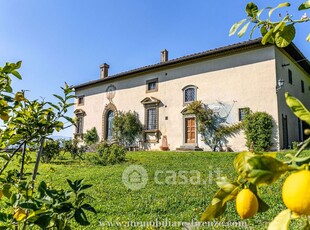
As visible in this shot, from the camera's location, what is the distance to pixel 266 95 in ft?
41.7

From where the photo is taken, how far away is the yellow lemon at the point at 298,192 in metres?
0.36

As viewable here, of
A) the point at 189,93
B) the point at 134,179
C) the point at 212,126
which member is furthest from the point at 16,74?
the point at 189,93

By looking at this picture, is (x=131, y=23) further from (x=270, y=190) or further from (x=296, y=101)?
(x=296, y=101)

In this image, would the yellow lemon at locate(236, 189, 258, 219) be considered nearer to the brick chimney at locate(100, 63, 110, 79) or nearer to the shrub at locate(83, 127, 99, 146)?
the shrub at locate(83, 127, 99, 146)

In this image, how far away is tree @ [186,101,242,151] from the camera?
13.6 m

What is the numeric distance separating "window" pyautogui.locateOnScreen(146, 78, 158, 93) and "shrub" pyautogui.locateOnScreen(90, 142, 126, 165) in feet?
25.0

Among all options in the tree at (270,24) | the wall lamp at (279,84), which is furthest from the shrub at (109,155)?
the tree at (270,24)

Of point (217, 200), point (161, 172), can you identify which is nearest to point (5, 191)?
point (217, 200)

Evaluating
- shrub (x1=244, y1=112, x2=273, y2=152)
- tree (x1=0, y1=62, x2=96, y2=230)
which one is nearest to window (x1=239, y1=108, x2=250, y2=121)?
shrub (x1=244, y1=112, x2=273, y2=152)

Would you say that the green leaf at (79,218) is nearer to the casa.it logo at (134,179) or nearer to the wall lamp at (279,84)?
the casa.it logo at (134,179)

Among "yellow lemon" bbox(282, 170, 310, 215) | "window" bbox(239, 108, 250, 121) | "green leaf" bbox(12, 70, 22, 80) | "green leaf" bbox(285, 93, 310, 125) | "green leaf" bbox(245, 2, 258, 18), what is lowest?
"yellow lemon" bbox(282, 170, 310, 215)

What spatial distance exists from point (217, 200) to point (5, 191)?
142 centimetres

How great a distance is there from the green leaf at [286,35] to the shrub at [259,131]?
12167mm

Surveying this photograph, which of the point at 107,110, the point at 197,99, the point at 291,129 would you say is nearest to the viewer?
the point at 291,129
